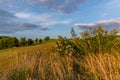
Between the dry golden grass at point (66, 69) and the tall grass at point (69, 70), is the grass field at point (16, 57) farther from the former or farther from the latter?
the tall grass at point (69, 70)

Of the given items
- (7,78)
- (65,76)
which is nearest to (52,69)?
(65,76)

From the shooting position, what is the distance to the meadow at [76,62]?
6.83 m

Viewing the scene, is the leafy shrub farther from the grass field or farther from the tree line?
the tree line

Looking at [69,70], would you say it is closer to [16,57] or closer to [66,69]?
[66,69]

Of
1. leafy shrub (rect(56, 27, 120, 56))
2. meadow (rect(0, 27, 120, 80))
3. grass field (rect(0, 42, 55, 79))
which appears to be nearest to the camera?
meadow (rect(0, 27, 120, 80))

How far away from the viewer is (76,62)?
827cm

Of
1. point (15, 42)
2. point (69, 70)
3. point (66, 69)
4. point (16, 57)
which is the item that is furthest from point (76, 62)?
point (15, 42)

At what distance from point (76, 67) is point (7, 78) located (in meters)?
2.28

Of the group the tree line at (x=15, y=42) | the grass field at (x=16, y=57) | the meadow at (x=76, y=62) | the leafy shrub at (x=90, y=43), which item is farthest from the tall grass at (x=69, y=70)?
the tree line at (x=15, y=42)

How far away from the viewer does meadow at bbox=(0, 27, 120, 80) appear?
6828 mm

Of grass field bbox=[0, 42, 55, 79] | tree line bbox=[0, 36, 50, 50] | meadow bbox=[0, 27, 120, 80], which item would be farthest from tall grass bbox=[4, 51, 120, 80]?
tree line bbox=[0, 36, 50, 50]

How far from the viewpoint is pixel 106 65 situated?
730cm

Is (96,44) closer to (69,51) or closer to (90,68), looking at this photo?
(69,51)

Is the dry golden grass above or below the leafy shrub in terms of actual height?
below
